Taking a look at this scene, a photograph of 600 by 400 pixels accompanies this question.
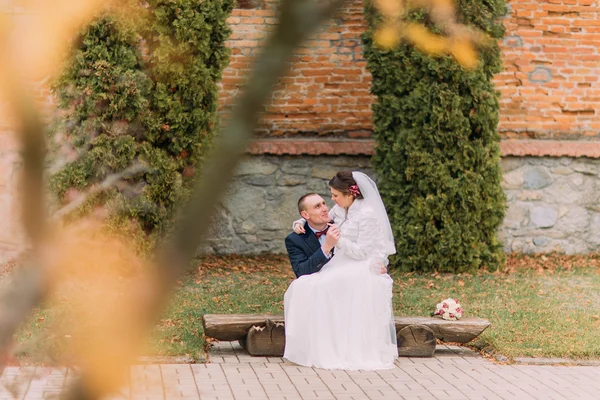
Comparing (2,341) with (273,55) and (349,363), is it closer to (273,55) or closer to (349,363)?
(273,55)

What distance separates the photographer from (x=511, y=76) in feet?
40.4

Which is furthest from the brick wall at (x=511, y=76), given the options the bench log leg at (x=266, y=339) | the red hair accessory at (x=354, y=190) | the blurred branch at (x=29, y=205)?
the blurred branch at (x=29, y=205)

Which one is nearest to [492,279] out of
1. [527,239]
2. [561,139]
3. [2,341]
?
[527,239]

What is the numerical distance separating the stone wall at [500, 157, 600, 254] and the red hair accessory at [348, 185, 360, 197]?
204 inches

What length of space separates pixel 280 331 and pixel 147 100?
13.0 feet

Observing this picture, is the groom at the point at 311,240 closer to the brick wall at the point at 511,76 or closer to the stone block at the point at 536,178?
the brick wall at the point at 511,76

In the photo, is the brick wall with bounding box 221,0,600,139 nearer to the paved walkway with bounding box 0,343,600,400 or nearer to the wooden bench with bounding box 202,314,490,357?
the wooden bench with bounding box 202,314,490,357

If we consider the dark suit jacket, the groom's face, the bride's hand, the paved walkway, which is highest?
the groom's face

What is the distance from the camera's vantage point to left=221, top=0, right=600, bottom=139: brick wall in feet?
39.6

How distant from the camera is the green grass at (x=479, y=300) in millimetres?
7828

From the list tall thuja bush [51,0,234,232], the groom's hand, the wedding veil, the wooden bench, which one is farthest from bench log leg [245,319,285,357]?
tall thuja bush [51,0,234,232]

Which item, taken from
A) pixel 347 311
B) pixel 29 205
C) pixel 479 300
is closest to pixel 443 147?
pixel 479 300

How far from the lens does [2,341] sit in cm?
187

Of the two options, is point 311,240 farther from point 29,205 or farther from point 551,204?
point 29,205
